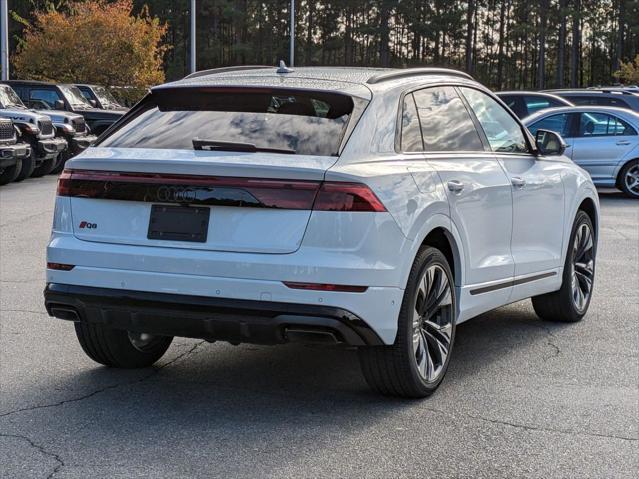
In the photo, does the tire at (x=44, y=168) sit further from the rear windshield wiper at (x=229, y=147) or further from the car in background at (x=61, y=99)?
the rear windshield wiper at (x=229, y=147)

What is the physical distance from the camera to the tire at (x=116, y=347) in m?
5.72

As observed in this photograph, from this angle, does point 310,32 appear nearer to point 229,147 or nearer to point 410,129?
point 410,129

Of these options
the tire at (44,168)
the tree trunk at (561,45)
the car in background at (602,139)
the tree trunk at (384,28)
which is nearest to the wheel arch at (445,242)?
the car in background at (602,139)

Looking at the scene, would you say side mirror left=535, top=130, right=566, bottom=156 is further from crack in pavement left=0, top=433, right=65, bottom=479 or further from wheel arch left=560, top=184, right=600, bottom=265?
crack in pavement left=0, top=433, right=65, bottom=479

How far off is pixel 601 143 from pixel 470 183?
44.4 ft

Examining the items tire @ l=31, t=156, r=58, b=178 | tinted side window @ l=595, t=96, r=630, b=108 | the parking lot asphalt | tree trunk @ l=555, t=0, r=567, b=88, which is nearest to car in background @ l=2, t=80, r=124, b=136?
tire @ l=31, t=156, r=58, b=178

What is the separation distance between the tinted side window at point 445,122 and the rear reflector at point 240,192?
3.30 feet

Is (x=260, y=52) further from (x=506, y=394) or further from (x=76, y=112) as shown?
(x=506, y=394)

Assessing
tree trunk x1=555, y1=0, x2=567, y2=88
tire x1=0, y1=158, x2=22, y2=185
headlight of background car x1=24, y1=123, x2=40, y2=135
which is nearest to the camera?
tire x1=0, y1=158, x2=22, y2=185

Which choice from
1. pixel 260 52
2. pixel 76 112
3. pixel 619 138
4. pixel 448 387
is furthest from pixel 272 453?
pixel 260 52

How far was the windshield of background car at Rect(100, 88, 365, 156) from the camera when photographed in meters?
5.03

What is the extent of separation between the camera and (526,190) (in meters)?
6.63

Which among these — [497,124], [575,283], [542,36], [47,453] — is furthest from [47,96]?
[542,36]

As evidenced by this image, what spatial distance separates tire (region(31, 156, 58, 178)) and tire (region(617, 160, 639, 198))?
36.3 feet
